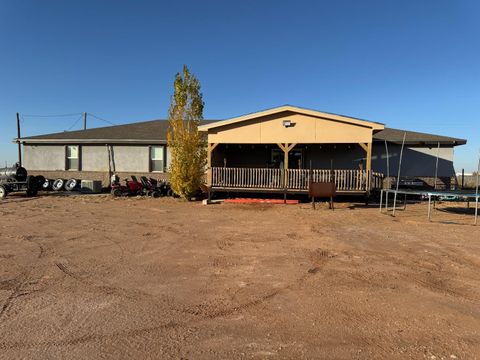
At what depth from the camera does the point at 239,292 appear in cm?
439

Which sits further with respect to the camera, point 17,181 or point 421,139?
point 17,181

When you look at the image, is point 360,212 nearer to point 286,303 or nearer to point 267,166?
point 267,166

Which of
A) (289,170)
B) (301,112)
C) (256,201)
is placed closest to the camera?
(301,112)

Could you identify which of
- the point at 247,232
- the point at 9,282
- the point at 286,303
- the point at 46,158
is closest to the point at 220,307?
the point at 286,303

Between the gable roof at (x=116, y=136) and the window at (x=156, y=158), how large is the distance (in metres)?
0.63

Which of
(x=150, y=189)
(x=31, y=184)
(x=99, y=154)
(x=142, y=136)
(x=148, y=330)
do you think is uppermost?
(x=142, y=136)

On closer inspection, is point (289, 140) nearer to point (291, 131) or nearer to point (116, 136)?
point (291, 131)

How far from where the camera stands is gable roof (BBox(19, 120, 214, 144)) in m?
19.2

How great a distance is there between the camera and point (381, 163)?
17734 millimetres

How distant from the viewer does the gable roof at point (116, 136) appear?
19250mm

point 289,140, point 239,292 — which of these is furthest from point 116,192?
point 239,292

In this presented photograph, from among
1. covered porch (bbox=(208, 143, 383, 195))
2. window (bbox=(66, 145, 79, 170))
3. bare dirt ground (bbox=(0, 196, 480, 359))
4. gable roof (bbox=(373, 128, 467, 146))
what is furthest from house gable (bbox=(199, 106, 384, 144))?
window (bbox=(66, 145, 79, 170))

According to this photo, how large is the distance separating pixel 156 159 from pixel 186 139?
5.44m

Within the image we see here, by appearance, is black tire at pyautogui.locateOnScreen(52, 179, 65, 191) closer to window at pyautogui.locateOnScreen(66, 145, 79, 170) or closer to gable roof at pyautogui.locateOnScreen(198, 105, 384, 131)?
window at pyautogui.locateOnScreen(66, 145, 79, 170)
